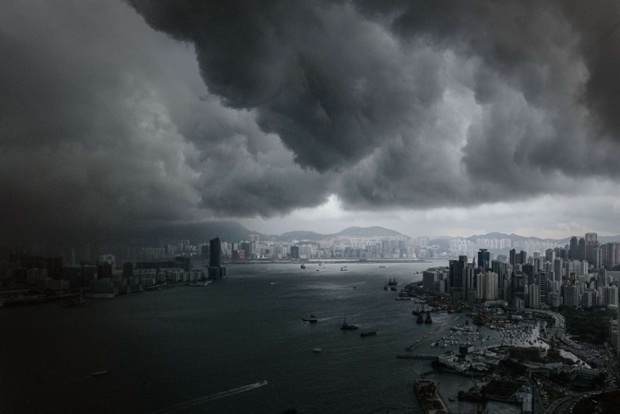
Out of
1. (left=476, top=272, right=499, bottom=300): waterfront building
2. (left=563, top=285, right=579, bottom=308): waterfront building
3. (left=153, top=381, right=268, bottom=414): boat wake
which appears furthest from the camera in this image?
(left=476, top=272, right=499, bottom=300): waterfront building

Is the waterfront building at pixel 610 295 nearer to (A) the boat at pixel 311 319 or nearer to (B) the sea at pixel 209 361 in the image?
(B) the sea at pixel 209 361

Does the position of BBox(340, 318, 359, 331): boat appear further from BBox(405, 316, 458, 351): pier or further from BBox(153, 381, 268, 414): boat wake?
BBox(153, 381, 268, 414): boat wake

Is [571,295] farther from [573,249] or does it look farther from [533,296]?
[573,249]

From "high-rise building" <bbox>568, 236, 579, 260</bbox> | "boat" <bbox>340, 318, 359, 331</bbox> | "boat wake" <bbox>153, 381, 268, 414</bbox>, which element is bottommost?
"boat" <bbox>340, 318, 359, 331</bbox>

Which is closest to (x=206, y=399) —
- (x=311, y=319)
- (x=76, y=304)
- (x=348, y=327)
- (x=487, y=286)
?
(x=348, y=327)

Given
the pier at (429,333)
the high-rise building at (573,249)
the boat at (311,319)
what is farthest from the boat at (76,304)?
the high-rise building at (573,249)

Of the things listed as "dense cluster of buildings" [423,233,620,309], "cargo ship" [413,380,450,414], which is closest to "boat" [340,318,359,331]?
"cargo ship" [413,380,450,414]
